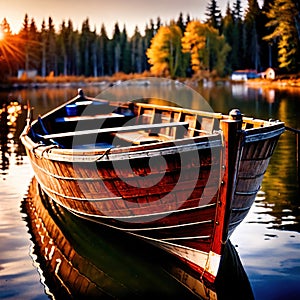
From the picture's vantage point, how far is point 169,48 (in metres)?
87.3

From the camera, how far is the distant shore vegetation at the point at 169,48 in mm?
74144

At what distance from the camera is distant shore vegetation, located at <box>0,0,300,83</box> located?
74144 millimetres

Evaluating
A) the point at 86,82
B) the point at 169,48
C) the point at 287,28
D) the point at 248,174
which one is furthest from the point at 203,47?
the point at 248,174

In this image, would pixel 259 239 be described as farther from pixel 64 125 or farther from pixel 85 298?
pixel 64 125

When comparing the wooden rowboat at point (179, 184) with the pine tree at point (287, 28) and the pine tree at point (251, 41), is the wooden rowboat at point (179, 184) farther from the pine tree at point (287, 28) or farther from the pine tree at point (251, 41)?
the pine tree at point (251, 41)

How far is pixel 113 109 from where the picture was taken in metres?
17.4

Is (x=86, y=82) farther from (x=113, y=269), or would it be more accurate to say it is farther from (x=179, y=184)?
(x=179, y=184)

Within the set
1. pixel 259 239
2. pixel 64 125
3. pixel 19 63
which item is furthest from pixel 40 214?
pixel 19 63

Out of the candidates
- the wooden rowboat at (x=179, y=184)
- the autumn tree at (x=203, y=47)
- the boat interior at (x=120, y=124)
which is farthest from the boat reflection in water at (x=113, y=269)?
the autumn tree at (x=203, y=47)

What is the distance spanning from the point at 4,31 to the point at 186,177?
102 metres

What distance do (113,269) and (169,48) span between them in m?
80.8

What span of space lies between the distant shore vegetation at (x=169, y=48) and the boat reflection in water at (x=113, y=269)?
195 feet

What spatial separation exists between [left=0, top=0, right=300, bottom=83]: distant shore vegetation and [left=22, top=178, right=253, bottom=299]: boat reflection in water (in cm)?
5950

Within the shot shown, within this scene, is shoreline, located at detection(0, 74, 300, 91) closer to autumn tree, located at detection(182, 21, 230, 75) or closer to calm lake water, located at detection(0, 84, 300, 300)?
autumn tree, located at detection(182, 21, 230, 75)
